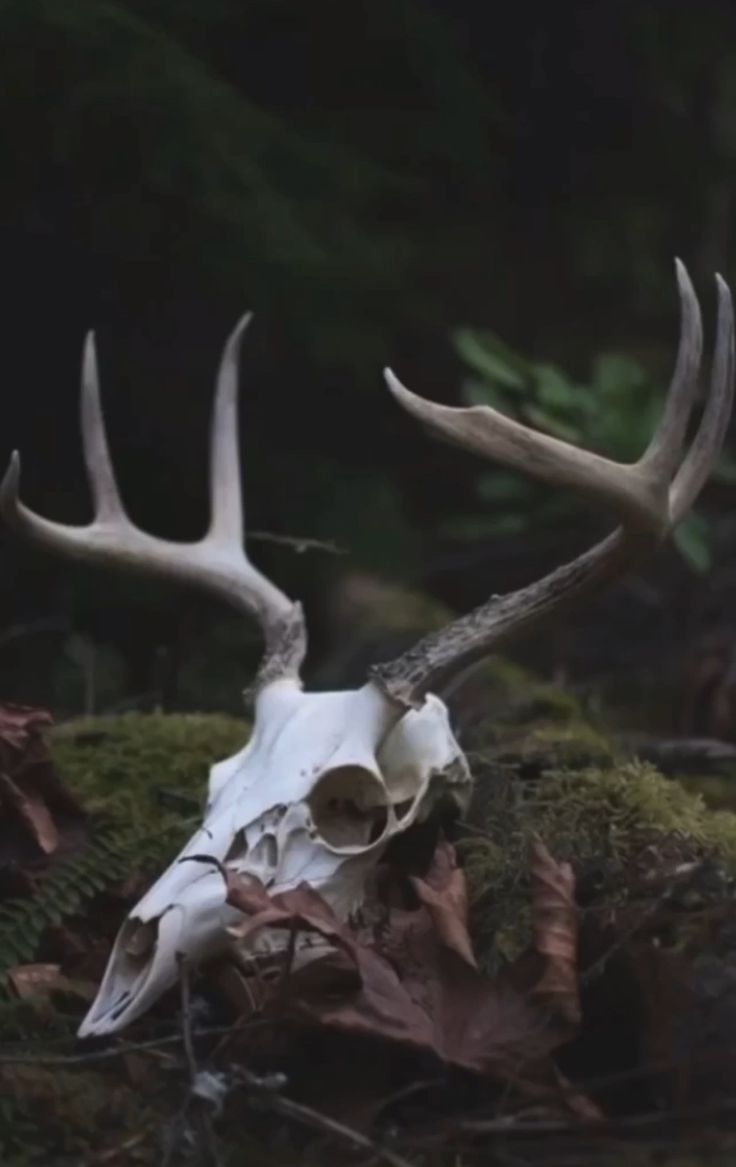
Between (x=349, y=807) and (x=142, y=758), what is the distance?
2.78 ft

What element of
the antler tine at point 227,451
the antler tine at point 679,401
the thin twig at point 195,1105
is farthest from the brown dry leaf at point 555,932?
the antler tine at point 227,451

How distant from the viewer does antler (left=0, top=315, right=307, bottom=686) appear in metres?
2.64

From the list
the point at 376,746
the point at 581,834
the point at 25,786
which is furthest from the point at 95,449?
the point at 581,834

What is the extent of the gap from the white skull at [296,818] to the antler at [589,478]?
8 cm

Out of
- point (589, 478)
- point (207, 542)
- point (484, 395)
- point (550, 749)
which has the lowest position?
point (484, 395)

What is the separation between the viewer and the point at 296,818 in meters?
2.14

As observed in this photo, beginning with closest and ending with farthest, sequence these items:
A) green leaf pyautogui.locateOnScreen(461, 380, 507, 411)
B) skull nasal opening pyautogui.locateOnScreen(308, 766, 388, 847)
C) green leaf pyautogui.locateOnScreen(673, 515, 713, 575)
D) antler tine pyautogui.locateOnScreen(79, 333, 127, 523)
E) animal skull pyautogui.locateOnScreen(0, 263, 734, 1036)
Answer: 1. animal skull pyautogui.locateOnScreen(0, 263, 734, 1036)
2. skull nasal opening pyautogui.locateOnScreen(308, 766, 388, 847)
3. antler tine pyautogui.locateOnScreen(79, 333, 127, 523)
4. green leaf pyautogui.locateOnScreen(673, 515, 713, 575)
5. green leaf pyautogui.locateOnScreen(461, 380, 507, 411)

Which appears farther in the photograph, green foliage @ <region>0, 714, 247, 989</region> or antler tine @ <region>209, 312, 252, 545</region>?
antler tine @ <region>209, 312, 252, 545</region>

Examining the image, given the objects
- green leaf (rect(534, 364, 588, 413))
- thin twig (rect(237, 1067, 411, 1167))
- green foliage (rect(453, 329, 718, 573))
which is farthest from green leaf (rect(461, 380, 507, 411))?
thin twig (rect(237, 1067, 411, 1167))

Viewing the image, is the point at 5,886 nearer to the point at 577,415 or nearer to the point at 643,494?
the point at 643,494

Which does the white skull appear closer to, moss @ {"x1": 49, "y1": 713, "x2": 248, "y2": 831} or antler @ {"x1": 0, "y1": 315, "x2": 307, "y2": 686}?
antler @ {"x1": 0, "y1": 315, "x2": 307, "y2": 686}

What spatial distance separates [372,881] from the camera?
2.22 m

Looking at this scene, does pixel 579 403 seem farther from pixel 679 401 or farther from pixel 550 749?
pixel 679 401

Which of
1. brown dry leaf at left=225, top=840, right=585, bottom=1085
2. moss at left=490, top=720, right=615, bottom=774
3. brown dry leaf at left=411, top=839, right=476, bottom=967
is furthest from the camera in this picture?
moss at left=490, top=720, right=615, bottom=774
